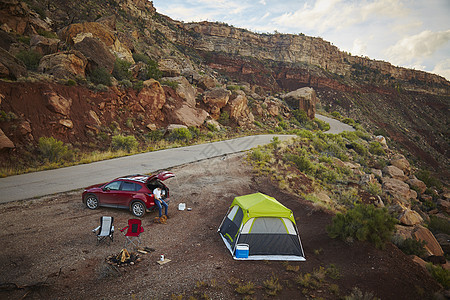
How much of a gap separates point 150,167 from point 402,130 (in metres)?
70.8

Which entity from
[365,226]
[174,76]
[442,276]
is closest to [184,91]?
[174,76]

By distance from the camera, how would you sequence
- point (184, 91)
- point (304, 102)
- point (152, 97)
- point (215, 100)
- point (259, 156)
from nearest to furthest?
point (259, 156) < point (152, 97) < point (184, 91) < point (215, 100) < point (304, 102)

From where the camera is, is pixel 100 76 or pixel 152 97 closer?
pixel 100 76

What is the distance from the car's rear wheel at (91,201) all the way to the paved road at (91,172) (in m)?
2.14

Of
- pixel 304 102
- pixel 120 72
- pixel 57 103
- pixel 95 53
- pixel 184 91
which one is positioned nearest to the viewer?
pixel 57 103

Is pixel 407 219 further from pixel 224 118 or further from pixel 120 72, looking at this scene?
pixel 120 72

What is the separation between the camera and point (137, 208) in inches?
368

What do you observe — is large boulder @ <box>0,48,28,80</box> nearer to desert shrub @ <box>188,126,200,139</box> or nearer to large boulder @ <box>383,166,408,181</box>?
desert shrub @ <box>188,126,200,139</box>

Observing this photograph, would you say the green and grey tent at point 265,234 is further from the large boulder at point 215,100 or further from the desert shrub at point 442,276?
the large boulder at point 215,100

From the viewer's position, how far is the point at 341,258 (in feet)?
23.5

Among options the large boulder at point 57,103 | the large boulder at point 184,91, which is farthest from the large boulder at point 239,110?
the large boulder at point 57,103

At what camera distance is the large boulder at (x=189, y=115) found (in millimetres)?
26062

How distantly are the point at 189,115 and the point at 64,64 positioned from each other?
1231cm

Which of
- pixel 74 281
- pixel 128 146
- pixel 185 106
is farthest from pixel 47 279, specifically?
pixel 185 106
